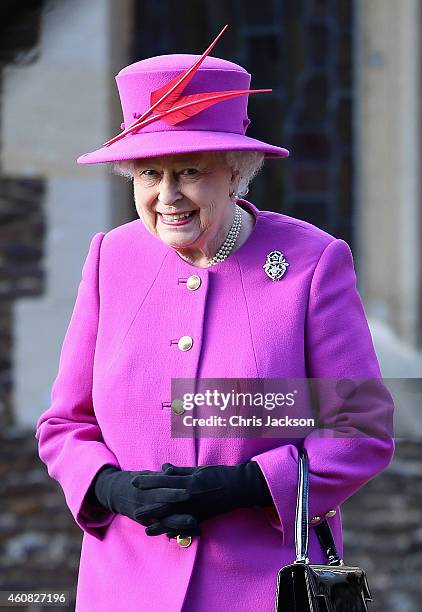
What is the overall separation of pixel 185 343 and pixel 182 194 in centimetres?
28

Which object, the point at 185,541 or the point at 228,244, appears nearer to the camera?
the point at 185,541

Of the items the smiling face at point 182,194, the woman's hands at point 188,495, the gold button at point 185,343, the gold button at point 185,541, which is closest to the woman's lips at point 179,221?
the smiling face at point 182,194

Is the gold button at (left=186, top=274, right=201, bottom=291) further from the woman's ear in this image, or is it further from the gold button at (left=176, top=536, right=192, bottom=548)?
the gold button at (left=176, top=536, right=192, bottom=548)

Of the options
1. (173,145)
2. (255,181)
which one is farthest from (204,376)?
(255,181)

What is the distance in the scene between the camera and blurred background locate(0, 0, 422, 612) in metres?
4.94

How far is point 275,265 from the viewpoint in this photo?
8.58 ft

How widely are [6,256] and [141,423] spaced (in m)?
2.55

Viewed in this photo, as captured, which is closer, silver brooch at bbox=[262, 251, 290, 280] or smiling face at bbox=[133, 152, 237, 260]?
smiling face at bbox=[133, 152, 237, 260]

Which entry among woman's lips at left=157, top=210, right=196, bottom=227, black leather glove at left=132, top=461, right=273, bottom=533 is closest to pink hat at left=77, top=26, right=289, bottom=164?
woman's lips at left=157, top=210, right=196, bottom=227

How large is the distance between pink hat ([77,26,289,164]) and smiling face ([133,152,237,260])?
0.04 m

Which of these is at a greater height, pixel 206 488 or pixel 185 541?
pixel 206 488

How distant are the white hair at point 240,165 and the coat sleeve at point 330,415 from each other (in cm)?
20

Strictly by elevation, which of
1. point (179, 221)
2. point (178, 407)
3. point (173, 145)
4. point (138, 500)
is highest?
point (173, 145)

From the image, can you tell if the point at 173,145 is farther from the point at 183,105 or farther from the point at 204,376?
the point at 204,376
